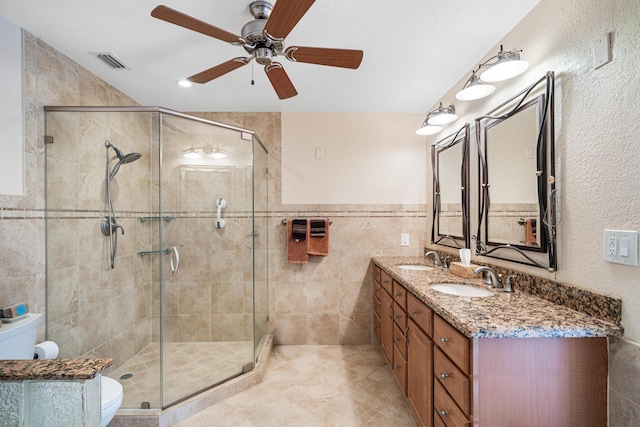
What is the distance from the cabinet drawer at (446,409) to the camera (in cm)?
113

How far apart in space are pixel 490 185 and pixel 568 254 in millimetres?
625

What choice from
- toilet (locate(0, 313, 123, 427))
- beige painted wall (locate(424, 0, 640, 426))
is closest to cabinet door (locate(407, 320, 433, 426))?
beige painted wall (locate(424, 0, 640, 426))

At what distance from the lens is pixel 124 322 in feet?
7.64

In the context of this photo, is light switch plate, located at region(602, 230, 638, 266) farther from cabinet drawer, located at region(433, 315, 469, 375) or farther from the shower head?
the shower head

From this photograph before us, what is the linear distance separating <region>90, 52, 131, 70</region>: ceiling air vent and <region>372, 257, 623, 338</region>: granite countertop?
2431 mm

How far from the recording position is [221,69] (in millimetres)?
A: 1597

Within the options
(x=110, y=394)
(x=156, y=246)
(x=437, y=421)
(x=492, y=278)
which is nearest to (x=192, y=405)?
(x=110, y=394)

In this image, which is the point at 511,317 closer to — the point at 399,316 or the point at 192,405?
the point at 399,316

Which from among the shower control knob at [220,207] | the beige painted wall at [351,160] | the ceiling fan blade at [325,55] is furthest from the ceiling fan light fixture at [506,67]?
the shower control knob at [220,207]

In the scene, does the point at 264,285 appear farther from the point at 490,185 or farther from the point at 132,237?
the point at 490,185

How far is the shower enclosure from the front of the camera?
191cm

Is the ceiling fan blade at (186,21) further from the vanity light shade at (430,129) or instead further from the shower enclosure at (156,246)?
the vanity light shade at (430,129)

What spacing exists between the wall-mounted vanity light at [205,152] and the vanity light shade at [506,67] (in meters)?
1.97

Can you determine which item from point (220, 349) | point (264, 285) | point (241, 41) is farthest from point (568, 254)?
point (220, 349)
